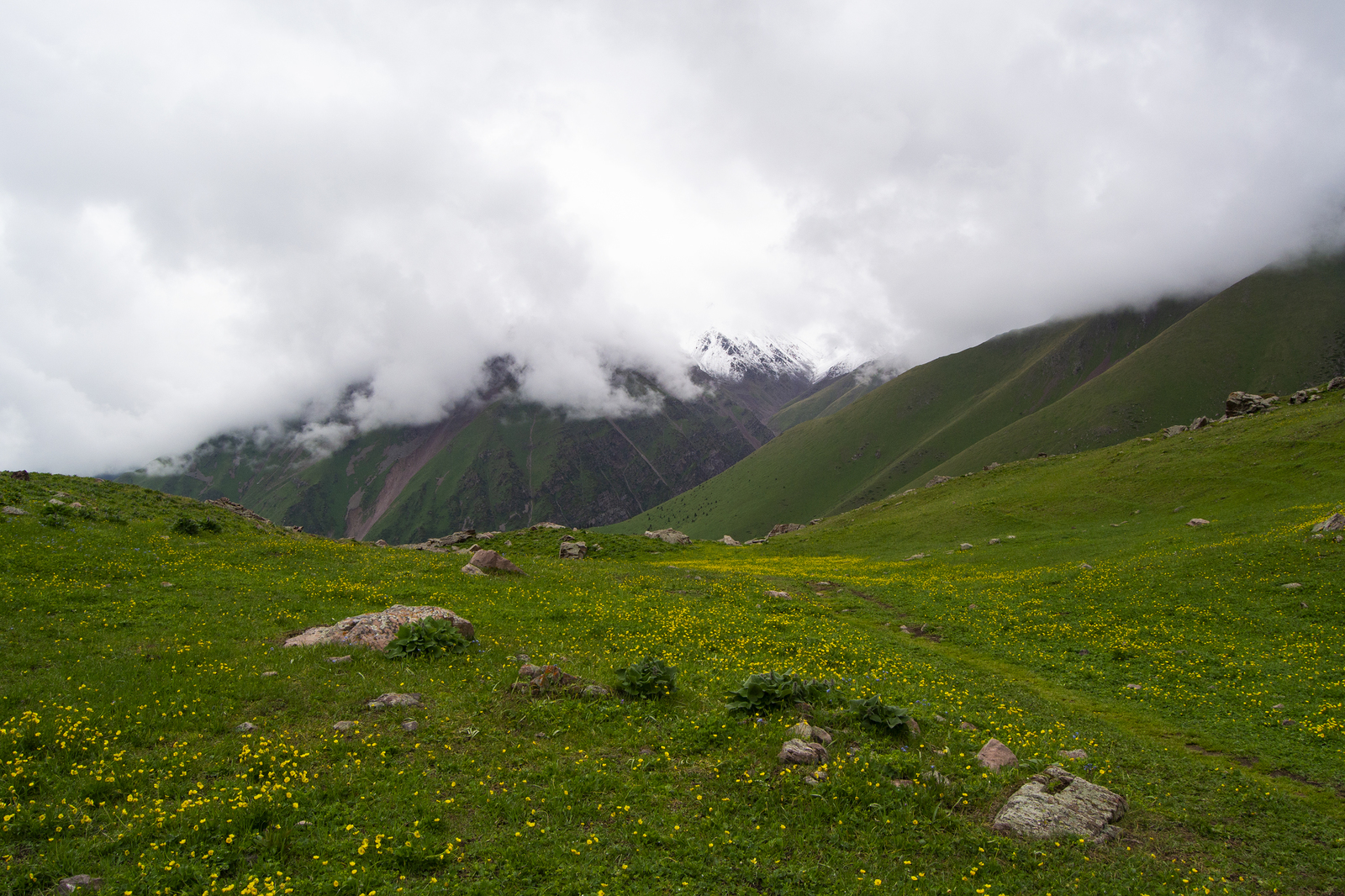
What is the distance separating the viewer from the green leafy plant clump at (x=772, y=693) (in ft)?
48.6

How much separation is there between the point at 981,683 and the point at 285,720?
20.8m

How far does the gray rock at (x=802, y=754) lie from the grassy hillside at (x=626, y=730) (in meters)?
0.43

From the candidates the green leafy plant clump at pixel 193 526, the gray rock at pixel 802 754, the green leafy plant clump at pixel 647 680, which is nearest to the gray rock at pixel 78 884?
the green leafy plant clump at pixel 647 680

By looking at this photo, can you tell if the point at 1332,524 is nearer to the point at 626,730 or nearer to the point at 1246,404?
the point at 626,730

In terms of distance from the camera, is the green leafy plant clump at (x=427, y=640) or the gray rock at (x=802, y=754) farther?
the green leafy plant clump at (x=427, y=640)

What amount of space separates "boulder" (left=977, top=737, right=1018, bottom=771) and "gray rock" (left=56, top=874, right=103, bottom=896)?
15739 mm

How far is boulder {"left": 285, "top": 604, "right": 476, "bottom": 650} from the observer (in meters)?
18.0

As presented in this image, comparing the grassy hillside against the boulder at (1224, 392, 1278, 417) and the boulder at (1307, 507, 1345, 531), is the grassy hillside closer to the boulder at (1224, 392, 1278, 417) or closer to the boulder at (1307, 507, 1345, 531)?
the boulder at (1307, 507, 1345, 531)

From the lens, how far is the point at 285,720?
1294 cm

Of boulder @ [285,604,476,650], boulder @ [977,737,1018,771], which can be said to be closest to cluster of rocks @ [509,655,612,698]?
boulder @ [285,604,476,650]

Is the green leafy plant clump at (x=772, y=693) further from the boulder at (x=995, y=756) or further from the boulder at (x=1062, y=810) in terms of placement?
the boulder at (x=1062, y=810)

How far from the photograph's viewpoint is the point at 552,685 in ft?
50.5

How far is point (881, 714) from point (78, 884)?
1483 cm

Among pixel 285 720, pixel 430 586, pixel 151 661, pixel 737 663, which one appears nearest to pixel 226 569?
pixel 430 586
